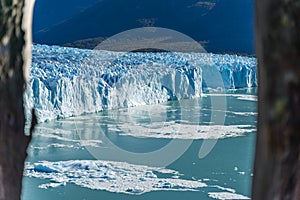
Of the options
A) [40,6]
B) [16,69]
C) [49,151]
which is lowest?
[49,151]

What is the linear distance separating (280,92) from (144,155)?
6826 millimetres

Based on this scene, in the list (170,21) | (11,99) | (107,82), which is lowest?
(11,99)

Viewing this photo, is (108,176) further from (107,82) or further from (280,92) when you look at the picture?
(280,92)

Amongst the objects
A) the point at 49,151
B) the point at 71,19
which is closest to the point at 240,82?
the point at 49,151

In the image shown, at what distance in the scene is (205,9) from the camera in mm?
28531

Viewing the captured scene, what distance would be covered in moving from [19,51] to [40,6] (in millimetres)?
31448

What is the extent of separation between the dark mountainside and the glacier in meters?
11.7

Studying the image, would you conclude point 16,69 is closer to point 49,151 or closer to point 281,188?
point 281,188

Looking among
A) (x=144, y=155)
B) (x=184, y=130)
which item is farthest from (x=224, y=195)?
(x=184, y=130)

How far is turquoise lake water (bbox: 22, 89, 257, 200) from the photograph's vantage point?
5.65m

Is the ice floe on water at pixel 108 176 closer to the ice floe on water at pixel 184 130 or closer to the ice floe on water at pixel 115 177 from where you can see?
the ice floe on water at pixel 115 177

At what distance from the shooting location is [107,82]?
33.7 ft

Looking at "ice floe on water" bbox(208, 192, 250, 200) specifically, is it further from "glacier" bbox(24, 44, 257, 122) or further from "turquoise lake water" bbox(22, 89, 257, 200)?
"glacier" bbox(24, 44, 257, 122)

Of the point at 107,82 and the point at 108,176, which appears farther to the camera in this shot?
the point at 107,82
